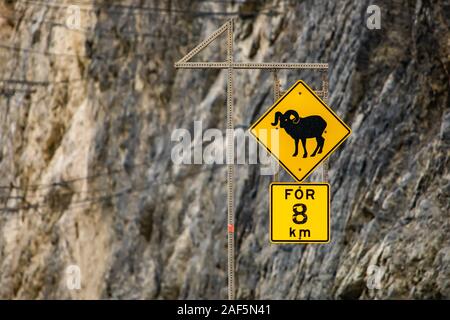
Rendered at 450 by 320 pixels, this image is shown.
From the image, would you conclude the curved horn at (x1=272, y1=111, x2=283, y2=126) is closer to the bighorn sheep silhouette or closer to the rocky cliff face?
the bighorn sheep silhouette

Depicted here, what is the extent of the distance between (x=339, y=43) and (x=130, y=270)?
6.35 m

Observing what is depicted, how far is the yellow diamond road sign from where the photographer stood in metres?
12.9

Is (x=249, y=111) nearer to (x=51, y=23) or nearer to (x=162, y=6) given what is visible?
(x=162, y=6)

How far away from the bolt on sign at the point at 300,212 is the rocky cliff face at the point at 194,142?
14.8ft

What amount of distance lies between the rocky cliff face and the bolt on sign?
178 inches

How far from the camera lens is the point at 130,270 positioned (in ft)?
71.6

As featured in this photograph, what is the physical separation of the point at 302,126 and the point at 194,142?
866 centimetres

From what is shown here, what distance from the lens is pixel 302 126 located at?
42.2 feet

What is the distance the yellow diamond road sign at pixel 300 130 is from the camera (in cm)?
1287

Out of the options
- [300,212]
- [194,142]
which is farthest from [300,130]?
[194,142]

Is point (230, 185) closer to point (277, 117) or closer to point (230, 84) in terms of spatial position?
point (277, 117)

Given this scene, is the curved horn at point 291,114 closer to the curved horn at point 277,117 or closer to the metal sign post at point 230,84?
the curved horn at point 277,117

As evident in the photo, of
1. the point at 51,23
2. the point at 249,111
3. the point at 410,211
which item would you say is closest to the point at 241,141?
the point at 249,111

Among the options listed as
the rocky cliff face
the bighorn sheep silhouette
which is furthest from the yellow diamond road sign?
the rocky cliff face
